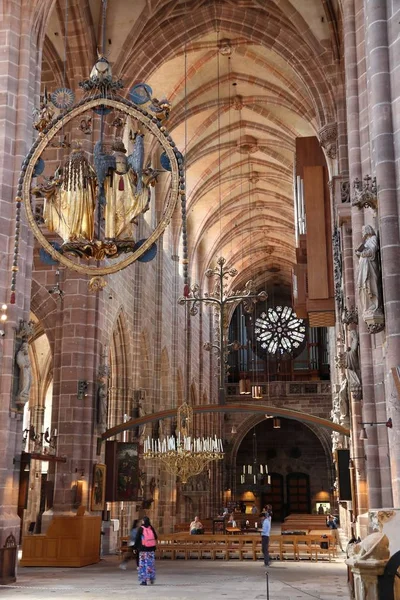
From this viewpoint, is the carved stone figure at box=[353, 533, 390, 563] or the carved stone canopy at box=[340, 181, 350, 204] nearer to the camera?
the carved stone figure at box=[353, 533, 390, 563]

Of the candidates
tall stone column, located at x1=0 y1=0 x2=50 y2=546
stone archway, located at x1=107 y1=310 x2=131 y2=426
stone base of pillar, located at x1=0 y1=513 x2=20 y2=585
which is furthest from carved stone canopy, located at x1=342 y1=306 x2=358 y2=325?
stone archway, located at x1=107 y1=310 x2=131 y2=426

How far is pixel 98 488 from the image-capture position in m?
17.7

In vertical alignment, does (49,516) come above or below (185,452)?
below

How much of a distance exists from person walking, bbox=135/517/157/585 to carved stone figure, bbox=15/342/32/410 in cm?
295

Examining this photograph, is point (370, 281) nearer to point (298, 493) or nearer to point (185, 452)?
point (185, 452)

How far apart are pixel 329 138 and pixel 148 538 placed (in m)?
11.4

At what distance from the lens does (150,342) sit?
80.7ft

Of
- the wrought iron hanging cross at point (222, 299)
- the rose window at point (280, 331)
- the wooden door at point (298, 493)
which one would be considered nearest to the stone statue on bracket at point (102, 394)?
the wrought iron hanging cross at point (222, 299)

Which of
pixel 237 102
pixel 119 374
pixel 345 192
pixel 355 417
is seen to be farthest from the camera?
pixel 237 102

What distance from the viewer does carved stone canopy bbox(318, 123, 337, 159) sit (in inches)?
749

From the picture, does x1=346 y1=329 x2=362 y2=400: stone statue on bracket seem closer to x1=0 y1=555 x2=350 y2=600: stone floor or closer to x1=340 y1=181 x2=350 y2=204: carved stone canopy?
x1=340 y1=181 x2=350 y2=204: carved stone canopy

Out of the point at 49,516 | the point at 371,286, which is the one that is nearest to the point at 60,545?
the point at 49,516

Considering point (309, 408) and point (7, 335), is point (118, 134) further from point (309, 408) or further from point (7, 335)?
point (309, 408)

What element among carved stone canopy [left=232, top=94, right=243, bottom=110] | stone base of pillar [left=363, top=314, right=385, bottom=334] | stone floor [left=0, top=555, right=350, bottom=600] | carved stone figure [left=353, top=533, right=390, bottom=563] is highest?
carved stone canopy [left=232, top=94, right=243, bottom=110]
